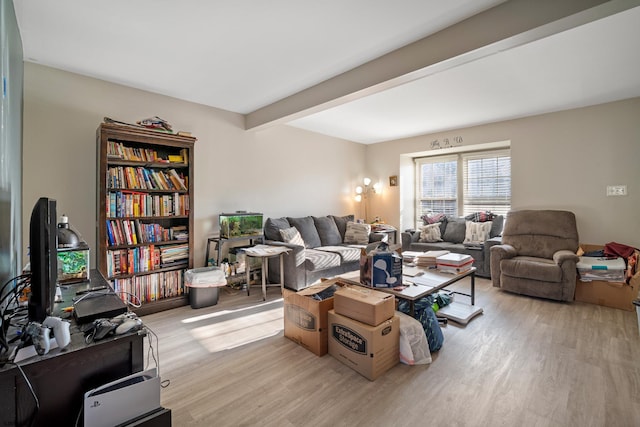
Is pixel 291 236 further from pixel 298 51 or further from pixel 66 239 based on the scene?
pixel 66 239

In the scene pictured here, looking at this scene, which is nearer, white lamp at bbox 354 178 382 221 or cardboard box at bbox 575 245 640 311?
cardboard box at bbox 575 245 640 311

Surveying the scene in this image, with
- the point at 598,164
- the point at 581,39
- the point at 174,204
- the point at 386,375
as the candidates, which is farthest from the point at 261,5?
the point at 598,164

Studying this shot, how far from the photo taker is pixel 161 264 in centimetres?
319

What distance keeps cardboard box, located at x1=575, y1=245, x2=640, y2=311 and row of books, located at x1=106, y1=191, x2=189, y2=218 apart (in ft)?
15.1

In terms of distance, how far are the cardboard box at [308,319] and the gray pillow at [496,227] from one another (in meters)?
3.40

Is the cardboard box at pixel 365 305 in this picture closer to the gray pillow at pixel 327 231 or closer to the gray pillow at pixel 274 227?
the gray pillow at pixel 274 227

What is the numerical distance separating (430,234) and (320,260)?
232cm

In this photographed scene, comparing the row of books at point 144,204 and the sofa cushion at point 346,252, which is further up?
the row of books at point 144,204

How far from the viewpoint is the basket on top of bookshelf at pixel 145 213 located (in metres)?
2.80

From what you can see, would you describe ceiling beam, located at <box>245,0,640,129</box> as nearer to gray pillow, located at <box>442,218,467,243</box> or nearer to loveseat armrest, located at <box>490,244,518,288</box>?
loveseat armrest, located at <box>490,244,518,288</box>

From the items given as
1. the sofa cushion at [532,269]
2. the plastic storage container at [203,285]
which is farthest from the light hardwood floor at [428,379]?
the sofa cushion at [532,269]

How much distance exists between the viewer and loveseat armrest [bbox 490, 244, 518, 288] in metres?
3.80

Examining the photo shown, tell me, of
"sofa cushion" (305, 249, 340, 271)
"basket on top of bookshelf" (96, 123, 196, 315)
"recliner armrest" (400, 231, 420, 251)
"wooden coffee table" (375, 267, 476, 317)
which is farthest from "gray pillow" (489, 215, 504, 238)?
"basket on top of bookshelf" (96, 123, 196, 315)

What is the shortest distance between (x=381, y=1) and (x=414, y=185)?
4705mm
